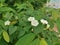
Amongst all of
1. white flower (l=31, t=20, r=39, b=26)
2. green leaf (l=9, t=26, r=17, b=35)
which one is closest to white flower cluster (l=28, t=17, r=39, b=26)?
white flower (l=31, t=20, r=39, b=26)

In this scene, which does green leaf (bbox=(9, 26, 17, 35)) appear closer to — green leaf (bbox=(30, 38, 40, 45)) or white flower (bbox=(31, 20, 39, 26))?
white flower (bbox=(31, 20, 39, 26))

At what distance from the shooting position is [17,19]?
1376 millimetres

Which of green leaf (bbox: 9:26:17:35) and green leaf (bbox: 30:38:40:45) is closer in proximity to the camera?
green leaf (bbox: 30:38:40:45)

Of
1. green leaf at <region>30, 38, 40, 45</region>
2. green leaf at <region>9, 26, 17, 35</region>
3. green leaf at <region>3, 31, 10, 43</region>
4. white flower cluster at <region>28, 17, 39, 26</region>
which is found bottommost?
green leaf at <region>3, 31, 10, 43</region>

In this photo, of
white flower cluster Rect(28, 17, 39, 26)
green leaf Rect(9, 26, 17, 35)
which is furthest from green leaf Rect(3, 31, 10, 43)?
white flower cluster Rect(28, 17, 39, 26)

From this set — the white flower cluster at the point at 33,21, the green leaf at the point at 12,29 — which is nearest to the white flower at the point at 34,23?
the white flower cluster at the point at 33,21

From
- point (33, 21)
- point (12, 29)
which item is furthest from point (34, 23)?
point (12, 29)

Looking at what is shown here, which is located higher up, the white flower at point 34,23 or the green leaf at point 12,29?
the white flower at point 34,23

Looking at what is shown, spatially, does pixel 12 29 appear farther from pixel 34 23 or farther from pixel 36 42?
pixel 36 42

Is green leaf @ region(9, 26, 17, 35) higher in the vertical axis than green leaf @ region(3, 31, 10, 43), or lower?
higher

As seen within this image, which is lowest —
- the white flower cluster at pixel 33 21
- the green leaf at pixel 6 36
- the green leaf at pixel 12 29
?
the green leaf at pixel 6 36

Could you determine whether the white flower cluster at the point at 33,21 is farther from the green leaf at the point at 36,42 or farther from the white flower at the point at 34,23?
the green leaf at the point at 36,42

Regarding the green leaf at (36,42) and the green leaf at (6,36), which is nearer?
the green leaf at (36,42)

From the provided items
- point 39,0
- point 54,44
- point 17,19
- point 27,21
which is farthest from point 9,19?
point 39,0
